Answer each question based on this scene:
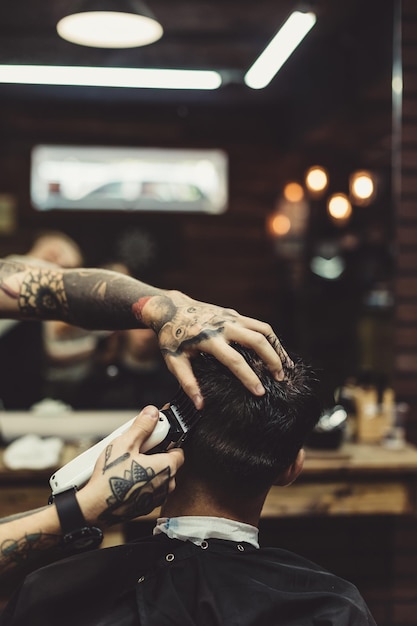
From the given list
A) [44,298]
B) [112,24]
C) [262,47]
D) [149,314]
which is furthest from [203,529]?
[262,47]

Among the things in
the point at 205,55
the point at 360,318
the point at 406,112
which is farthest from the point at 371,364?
the point at 205,55

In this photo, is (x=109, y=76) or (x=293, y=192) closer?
(x=109, y=76)

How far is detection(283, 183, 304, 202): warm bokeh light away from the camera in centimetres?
696

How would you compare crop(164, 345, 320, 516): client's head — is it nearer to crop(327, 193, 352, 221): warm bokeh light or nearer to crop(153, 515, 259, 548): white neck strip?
crop(153, 515, 259, 548): white neck strip

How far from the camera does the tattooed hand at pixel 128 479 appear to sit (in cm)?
114

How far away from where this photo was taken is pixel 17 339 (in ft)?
13.1

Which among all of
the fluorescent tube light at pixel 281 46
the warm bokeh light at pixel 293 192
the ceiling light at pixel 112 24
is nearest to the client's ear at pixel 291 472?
the ceiling light at pixel 112 24

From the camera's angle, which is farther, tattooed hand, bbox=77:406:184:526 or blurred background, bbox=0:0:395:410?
blurred background, bbox=0:0:395:410

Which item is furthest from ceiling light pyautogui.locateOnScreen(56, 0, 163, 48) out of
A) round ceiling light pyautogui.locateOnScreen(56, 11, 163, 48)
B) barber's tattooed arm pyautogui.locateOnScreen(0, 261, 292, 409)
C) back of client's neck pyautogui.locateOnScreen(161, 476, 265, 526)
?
back of client's neck pyautogui.locateOnScreen(161, 476, 265, 526)

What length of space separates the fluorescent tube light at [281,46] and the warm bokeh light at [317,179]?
1.09 meters

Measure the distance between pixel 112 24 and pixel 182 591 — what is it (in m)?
2.45

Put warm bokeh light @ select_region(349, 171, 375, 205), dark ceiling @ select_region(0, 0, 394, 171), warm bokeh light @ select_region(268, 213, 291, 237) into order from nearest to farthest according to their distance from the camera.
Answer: dark ceiling @ select_region(0, 0, 394, 171)
warm bokeh light @ select_region(349, 171, 375, 205)
warm bokeh light @ select_region(268, 213, 291, 237)

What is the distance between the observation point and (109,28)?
3.13 m

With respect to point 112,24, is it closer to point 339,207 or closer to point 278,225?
point 339,207
